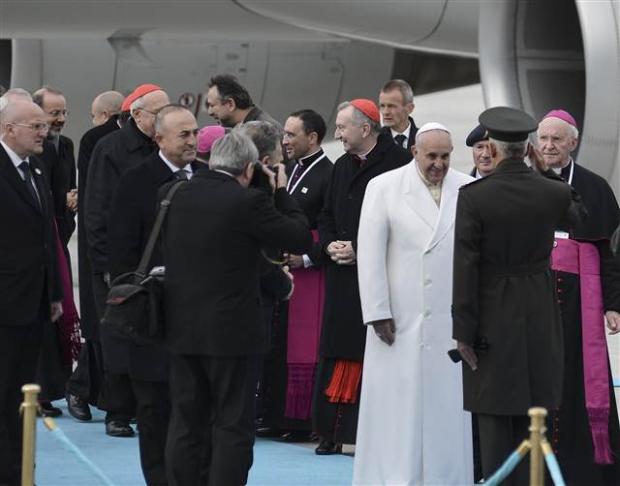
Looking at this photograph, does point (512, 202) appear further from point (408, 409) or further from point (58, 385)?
point (58, 385)

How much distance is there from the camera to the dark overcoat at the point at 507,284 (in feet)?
16.3

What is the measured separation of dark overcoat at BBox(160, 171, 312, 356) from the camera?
16.6ft

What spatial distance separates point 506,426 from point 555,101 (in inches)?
147

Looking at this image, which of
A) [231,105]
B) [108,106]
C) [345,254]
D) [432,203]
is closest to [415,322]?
[432,203]

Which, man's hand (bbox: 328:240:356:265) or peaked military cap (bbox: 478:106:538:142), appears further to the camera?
man's hand (bbox: 328:240:356:265)

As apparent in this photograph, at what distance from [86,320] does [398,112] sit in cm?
159

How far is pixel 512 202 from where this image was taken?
498 centimetres

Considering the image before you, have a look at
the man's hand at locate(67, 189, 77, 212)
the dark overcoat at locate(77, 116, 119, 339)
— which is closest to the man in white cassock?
the dark overcoat at locate(77, 116, 119, 339)

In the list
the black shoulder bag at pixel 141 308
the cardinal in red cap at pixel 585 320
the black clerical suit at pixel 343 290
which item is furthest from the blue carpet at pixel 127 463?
the black shoulder bag at pixel 141 308

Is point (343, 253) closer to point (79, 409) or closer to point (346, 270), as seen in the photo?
point (346, 270)

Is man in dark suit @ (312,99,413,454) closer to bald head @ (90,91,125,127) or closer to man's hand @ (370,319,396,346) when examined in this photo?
man's hand @ (370,319,396,346)

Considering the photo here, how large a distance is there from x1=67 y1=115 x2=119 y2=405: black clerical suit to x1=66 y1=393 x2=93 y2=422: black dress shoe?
0.11ft

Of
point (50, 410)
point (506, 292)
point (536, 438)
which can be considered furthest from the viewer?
point (50, 410)

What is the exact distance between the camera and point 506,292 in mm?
5020
